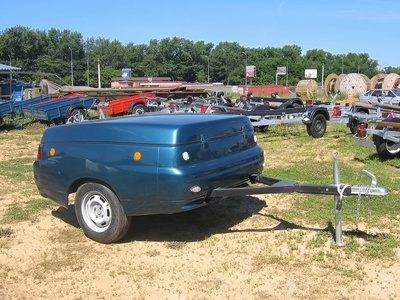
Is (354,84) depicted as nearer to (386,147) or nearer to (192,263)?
(386,147)

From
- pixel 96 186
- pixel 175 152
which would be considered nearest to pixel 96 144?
pixel 96 186

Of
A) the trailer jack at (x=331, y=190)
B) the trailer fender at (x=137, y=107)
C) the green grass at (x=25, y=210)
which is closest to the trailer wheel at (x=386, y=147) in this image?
the trailer jack at (x=331, y=190)

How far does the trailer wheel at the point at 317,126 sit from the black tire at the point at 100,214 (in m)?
9.12

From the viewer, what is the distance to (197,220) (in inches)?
237

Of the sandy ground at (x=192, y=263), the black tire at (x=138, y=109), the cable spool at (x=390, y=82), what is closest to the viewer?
the sandy ground at (x=192, y=263)

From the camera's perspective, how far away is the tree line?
381 feet

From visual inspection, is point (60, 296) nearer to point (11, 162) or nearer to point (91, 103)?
point (11, 162)

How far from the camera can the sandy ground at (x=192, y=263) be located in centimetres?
409

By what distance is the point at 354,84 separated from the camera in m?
43.3

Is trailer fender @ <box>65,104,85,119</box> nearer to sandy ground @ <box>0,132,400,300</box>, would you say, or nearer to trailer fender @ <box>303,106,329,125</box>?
trailer fender @ <box>303,106,329,125</box>

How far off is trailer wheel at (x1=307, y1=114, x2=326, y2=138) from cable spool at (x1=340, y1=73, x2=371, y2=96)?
30852 millimetres

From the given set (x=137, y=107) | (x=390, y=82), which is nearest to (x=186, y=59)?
(x=390, y=82)

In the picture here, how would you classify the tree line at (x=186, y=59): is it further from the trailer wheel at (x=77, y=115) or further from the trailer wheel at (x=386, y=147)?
the trailer wheel at (x=386, y=147)

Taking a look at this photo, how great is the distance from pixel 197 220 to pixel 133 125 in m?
1.73
